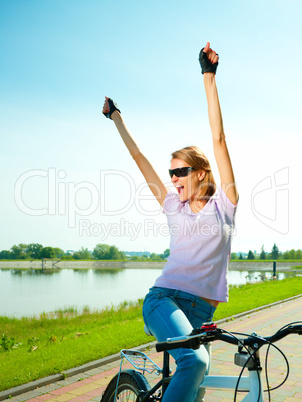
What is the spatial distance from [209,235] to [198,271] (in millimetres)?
198

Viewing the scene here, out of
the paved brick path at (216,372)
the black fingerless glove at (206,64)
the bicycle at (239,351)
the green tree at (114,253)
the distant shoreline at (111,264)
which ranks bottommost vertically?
the distant shoreline at (111,264)

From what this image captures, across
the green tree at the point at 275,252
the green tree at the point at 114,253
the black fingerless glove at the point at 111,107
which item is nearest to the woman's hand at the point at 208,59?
the black fingerless glove at the point at 111,107

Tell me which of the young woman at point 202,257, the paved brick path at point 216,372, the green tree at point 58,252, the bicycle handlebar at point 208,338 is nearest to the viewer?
the bicycle handlebar at point 208,338

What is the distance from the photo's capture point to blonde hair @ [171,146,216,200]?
256 centimetres

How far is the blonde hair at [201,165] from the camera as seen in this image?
2.56m

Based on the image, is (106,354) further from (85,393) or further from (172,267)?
(172,267)

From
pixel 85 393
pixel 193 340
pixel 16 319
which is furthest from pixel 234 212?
pixel 16 319

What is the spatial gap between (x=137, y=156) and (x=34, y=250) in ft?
232

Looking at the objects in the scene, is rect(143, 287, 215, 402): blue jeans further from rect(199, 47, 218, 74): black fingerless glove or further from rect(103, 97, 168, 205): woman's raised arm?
rect(199, 47, 218, 74): black fingerless glove

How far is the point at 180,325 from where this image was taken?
7.06ft

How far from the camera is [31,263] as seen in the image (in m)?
70.1

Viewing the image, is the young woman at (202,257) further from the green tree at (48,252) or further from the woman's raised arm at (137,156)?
the green tree at (48,252)

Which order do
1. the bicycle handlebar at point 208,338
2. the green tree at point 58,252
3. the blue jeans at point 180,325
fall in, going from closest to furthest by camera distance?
1. the bicycle handlebar at point 208,338
2. the blue jeans at point 180,325
3. the green tree at point 58,252

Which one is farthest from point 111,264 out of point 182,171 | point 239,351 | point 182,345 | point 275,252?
point 182,345
